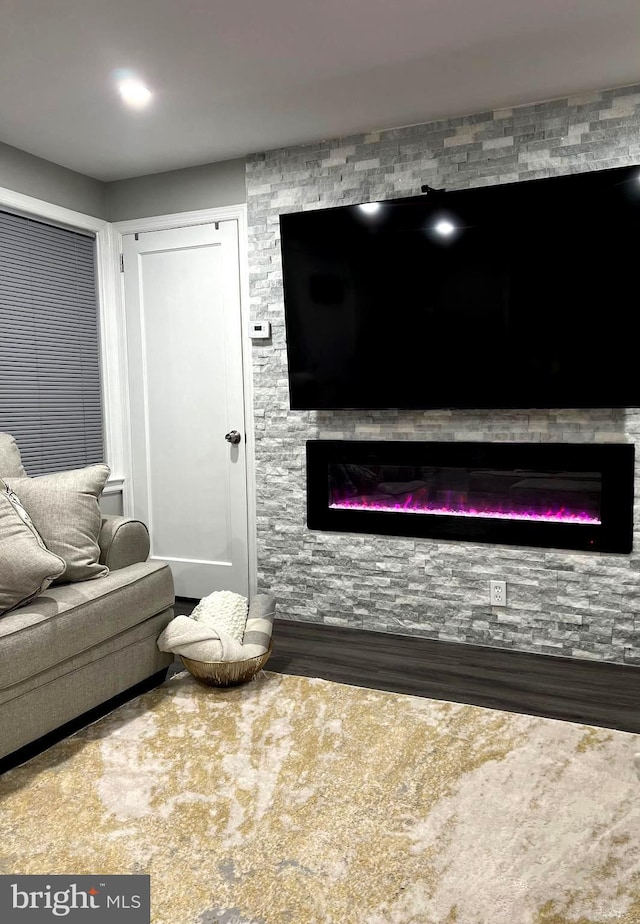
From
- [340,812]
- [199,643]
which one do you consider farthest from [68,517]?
[340,812]

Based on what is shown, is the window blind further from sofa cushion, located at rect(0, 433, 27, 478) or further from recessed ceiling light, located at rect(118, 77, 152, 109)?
recessed ceiling light, located at rect(118, 77, 152, 109)

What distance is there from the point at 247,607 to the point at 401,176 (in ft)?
7.30

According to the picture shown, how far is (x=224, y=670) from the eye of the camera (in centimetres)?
280

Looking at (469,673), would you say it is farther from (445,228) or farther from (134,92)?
(134,92)

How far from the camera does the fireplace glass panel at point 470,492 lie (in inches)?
127

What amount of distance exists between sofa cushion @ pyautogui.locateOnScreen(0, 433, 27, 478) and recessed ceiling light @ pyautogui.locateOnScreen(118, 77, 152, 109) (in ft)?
5.16

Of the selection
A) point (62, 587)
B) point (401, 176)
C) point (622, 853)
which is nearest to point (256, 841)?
point (622, 853)

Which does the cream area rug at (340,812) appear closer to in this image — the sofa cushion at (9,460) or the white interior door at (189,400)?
the sofa cushion at (9,460)

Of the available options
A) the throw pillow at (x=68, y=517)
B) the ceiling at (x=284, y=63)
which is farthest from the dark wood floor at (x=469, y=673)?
the ceiling at (x=284, y=63)

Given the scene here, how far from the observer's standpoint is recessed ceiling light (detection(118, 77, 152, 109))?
2.90 m

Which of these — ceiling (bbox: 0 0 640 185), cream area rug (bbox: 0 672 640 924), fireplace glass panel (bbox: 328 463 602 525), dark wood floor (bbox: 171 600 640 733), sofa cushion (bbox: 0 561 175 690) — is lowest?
dark wood floor (bbox: 171 600 640 733)

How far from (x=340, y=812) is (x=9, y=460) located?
75.6 inches

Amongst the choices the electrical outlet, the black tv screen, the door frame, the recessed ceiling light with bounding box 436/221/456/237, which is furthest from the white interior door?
the electrical outlet

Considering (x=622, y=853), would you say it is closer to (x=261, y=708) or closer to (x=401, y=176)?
(x=261, y=708)
